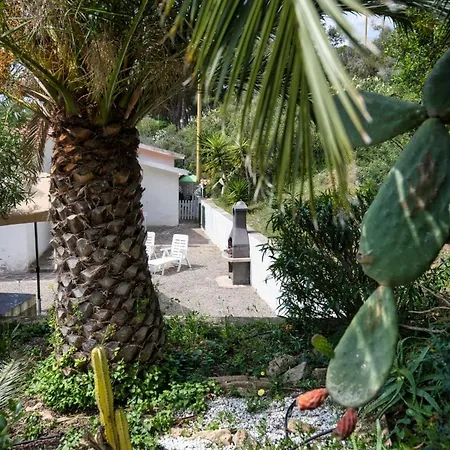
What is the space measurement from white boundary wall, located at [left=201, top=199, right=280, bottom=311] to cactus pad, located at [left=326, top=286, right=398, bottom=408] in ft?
12.2

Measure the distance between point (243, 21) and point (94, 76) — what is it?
2.41 meters

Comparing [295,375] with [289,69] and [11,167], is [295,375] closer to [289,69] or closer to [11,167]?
[289,69]

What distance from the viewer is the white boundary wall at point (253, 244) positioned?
927 centimetres

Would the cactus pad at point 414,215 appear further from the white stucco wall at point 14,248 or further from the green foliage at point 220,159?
the white stucco wall at point 14,248

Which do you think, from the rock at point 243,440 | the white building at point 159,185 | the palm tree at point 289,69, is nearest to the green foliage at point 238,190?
the white building at point 159,185

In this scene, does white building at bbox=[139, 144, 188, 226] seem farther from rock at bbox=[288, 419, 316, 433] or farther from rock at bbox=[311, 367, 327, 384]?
rock at bbox=[288, 419, 316, 433]

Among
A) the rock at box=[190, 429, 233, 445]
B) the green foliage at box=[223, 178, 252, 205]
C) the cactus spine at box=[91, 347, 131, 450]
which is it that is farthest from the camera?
the green foliage at box=[223, 178, 252, 205]

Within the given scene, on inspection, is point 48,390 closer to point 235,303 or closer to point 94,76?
point 94,76

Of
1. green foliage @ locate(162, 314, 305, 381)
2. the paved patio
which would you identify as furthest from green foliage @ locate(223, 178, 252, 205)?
green foliage @ locate(162, 314, 305, 381)

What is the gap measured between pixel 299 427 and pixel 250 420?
45cm

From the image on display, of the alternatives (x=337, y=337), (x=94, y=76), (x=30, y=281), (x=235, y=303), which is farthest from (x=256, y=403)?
(x=30, y=281)

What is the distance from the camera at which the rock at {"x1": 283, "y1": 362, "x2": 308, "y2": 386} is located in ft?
13.6

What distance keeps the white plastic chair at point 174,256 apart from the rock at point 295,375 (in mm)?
9012

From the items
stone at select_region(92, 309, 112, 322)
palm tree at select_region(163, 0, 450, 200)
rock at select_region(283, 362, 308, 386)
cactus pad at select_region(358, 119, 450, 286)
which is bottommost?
rock at select_region(283, 362, 308, 386)
